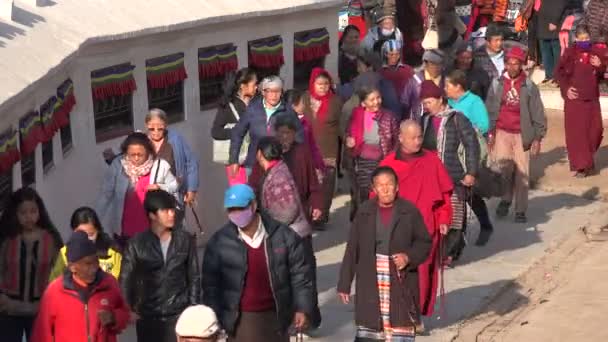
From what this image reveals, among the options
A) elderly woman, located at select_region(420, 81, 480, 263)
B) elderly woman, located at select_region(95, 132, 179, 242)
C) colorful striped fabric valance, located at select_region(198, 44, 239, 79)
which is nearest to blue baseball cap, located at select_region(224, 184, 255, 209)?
elderly woman, located at select_region(95, 132, 179, 242)

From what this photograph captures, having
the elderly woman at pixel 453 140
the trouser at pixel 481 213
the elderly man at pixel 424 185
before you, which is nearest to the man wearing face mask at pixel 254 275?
the elderly man at pixel 424 185

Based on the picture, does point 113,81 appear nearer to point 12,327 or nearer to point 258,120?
point 258,120

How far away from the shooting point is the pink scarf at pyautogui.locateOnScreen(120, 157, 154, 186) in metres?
11.8

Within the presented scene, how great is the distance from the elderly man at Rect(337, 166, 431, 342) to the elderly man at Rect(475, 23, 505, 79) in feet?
22.2

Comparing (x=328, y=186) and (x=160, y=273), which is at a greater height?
(x=328, y=186)

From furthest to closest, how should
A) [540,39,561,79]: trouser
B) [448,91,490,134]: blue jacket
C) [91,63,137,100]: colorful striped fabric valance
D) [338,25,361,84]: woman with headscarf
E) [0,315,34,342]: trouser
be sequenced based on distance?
[540,39,561,79]: trouser
[338,25,361,84]: woman with headscarf
[448,91,490,134]: blue jacket
[91,63,137,100]: colorful striped fabric valance
[0,315,34,342]: trouser

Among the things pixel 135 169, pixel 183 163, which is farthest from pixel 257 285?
pixel 183 163

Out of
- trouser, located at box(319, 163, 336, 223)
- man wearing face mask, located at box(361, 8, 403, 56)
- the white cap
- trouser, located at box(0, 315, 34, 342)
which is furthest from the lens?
man wearing face mask, located at box(361, 8, 403, 56)

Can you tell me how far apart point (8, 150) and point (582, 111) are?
34.1 ft

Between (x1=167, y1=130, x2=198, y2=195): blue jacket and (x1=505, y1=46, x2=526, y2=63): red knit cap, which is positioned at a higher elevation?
(x1=505, y1=46, x2=526, y2=63): red knit cap

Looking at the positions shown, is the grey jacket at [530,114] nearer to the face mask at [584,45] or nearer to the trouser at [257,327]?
the face mask at [584,45]

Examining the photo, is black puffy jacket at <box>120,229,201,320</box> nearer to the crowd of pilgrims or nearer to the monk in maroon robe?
the crowd of pilgrims

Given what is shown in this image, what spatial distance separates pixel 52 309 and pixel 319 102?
25.6ft

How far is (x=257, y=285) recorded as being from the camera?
921 centimetres
